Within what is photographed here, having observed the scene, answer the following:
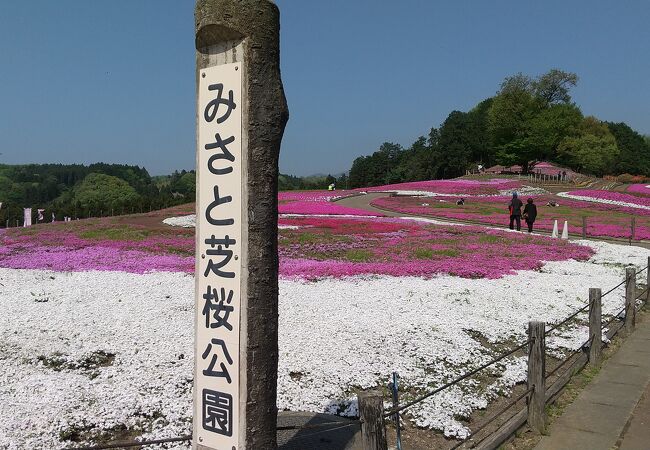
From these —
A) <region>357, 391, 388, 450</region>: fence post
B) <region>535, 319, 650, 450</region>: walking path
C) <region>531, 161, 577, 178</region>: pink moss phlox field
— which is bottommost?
<region>535, 319, 650, 450</region>: walking path

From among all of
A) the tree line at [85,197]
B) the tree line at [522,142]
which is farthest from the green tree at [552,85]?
the tree line at [85,197]

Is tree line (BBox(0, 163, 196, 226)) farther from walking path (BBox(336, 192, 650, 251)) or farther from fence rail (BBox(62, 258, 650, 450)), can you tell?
fence rail (BBox(62, 258, 650, 450))

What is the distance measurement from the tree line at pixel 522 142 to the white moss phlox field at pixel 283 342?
72.2 m

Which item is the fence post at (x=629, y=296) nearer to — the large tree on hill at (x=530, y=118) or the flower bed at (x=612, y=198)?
the flower bed at (x=612, y=198)

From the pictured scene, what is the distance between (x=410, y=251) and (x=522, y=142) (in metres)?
67.0

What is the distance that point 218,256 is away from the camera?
4.00 metres

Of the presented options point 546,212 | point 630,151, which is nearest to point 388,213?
point 546,212

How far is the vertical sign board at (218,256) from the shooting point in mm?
3906

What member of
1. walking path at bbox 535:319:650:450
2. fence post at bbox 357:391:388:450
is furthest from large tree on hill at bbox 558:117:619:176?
fence post at bbox 357:391:388:450

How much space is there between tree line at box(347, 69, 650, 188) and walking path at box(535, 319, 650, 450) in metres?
75.4

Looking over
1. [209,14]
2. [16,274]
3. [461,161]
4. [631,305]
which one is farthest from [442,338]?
[461,161]

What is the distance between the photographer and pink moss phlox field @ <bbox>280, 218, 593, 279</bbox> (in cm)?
1589

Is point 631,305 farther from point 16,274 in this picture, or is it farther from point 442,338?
point 16,274

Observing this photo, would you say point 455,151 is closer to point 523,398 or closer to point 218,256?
point 523,398
